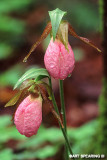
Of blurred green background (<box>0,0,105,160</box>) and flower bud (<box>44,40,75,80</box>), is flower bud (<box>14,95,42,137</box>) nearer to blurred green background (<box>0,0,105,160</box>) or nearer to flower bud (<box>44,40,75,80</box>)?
flower bud (<box>44,40,75,80</box>)

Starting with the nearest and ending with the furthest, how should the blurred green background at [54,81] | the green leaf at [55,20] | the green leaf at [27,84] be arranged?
1. the green leaf at [55,20]
2. the green leaf at [27,84]
3. the blurred green background at [54,81]

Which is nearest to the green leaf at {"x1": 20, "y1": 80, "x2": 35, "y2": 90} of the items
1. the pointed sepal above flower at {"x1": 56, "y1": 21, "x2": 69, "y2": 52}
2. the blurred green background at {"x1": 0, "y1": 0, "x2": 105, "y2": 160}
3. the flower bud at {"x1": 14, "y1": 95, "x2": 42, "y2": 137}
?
the flower bud at {"x1": 14, "y1": 95, "x2": 42, "y2": 137}

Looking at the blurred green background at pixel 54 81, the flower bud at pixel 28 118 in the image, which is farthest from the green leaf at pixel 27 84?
the blurred green background at pixel 54 81

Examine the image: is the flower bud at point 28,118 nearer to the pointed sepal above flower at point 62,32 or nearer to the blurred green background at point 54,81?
the pointed sepal above flower at point 62,32

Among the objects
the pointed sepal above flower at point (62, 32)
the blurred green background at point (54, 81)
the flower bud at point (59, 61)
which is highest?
the pointed sepal above flower at point (62, 32)

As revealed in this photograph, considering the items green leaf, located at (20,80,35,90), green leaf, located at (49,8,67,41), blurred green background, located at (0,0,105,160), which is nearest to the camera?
green leaf, located at (49,8,67,41)

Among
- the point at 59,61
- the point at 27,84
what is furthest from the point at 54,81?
the point at 59,61
